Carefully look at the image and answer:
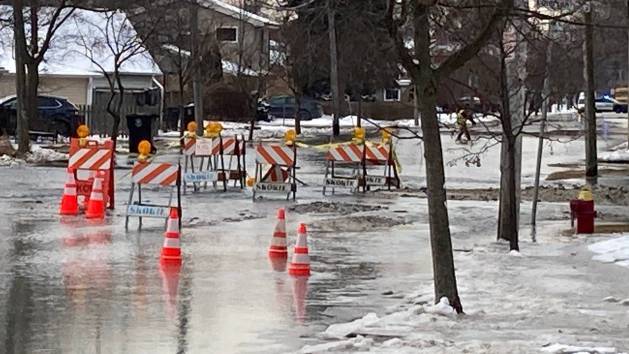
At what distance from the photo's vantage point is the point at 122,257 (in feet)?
49.4

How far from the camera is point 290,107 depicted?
78125 millimetres

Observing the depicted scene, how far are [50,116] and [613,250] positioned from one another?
35733 millimetres

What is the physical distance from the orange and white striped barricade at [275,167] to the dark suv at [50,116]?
969 inches

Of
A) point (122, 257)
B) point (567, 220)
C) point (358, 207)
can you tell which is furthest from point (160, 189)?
point (122, 257)

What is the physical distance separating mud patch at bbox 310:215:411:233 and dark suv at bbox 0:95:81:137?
2897 centimetres

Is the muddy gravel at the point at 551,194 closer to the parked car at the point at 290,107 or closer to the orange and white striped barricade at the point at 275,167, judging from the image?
the orange and white striped barricade at the point at 275,167

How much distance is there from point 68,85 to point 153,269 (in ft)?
155

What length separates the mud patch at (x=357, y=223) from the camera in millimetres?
19188

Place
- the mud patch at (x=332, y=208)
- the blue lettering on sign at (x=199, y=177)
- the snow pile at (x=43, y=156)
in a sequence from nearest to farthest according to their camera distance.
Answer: the mud patch at (x=332, y=208), the blue lettering on sign at (x=199, y=177), the snow pile at (x=43, y=156)

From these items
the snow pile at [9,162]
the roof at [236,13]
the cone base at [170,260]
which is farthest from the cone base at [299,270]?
the roof at [236,13]

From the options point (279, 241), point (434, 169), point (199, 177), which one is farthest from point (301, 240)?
point (199, 177)

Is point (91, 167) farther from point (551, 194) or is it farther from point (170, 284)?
point (551, 194)

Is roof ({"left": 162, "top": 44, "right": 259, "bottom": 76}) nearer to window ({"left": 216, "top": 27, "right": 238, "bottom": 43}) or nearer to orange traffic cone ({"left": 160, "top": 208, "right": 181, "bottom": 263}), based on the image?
window ({"left": 216, "top": 27, "right": 238, "bottom": 43})

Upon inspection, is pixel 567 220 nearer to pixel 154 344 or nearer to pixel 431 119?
pixel 431 119
